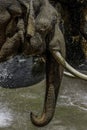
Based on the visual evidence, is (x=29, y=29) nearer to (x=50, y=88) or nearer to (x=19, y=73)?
(x=50, y=88)

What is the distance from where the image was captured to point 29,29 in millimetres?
4082

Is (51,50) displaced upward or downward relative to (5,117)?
upward

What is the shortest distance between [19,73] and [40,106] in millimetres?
2156

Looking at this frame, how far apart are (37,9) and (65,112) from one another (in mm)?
2806

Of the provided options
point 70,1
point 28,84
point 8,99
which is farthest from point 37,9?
point 70,1

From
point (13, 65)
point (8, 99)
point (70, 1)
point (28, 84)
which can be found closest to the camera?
point (8, 99)

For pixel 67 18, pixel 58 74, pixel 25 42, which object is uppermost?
pixel 25 42

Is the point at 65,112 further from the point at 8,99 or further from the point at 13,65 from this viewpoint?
the point at 13,65

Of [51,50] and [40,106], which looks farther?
[40,106]

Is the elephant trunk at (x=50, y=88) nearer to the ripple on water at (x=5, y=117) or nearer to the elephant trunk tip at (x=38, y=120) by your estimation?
the elephant trunk tip at (x=38, y=120)

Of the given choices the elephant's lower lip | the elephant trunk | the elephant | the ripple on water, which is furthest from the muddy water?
the elephant

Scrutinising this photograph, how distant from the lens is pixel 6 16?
4.20 m

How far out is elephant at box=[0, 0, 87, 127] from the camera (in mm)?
4121

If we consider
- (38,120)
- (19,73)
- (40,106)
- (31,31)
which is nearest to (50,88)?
(38,120)
